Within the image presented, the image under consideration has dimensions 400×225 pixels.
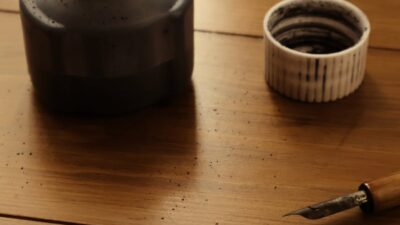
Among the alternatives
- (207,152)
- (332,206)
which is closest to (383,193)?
(332,206)

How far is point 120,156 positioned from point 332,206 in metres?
0.18

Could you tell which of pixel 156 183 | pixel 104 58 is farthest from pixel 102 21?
pixel 156 183

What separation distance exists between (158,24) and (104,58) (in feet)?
0.16

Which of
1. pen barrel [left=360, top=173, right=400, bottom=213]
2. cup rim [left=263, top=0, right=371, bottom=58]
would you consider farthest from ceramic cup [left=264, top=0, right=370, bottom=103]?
pen barrel [left=360, top=173, right=400, bottom=213]

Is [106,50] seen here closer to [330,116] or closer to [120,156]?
[120,156]

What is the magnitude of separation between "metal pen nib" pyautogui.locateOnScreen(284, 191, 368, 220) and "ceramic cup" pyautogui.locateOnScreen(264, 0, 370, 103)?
0.44ft

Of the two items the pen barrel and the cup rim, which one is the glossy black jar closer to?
the cup rim

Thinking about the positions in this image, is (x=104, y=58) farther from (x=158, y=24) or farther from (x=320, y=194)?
(x=320, y=194)

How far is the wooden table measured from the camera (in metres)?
0.61

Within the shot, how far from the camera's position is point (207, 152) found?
656mm

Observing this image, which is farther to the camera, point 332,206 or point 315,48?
point 315,48

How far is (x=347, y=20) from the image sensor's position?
0.73 metres

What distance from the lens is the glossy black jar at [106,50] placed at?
63 centimetres

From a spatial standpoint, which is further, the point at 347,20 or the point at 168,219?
the point at 347,20
